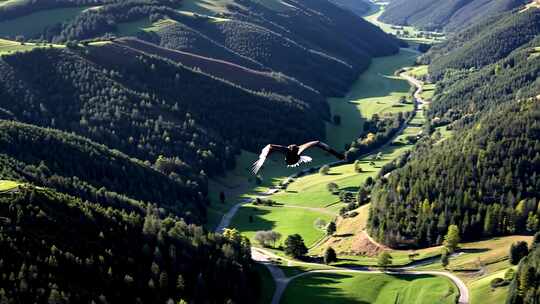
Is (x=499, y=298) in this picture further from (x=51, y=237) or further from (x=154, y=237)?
(x=51, y=237)

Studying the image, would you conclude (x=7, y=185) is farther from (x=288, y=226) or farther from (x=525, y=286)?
(x=525, y=286)

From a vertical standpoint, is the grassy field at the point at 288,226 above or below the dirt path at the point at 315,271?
above

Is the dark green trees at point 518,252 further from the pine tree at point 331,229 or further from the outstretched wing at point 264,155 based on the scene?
the outstretched wing at point 264,155

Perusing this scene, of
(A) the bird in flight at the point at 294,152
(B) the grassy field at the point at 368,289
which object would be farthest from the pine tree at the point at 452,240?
(A) the bird in flight at the point at 294,152

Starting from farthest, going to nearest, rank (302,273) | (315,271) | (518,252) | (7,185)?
(315,271), (302,273), (518,252), (7,185)

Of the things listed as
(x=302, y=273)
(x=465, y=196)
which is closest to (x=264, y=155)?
(x=302, y=273)
